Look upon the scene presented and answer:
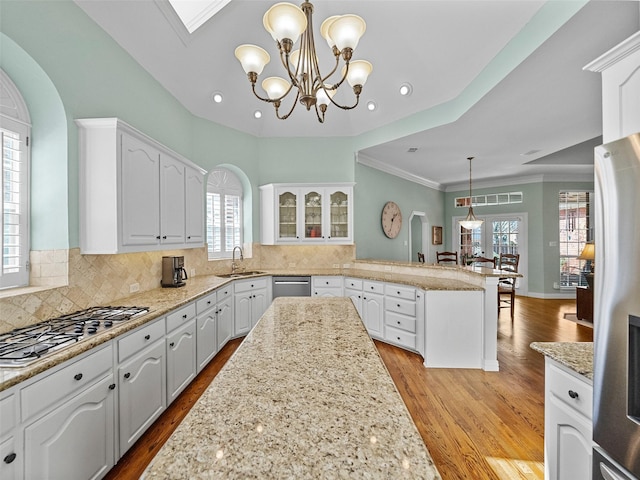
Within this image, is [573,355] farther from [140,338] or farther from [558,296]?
[558,296]

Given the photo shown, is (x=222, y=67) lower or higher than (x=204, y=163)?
higher

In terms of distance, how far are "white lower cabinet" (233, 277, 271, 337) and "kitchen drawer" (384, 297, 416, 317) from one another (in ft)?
5.37

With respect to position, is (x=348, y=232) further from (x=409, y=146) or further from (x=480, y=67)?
(x=480, y=67)

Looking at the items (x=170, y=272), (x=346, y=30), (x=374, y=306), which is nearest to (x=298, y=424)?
(x=346, y=30)

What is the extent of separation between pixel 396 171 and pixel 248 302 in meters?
3.95

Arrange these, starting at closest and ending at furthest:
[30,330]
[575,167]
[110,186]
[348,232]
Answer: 1. [30,330]
2. [110,186]
3. [348,232]
4. [575,167]

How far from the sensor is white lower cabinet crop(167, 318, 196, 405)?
2.28m

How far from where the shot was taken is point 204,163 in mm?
4004

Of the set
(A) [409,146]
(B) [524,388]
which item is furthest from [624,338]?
(A) [409,146]

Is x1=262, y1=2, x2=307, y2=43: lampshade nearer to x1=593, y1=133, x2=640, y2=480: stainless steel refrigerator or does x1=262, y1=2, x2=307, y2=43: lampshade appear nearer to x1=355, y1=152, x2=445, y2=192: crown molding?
x1=593, y1=133, x2=640, y2=480: stainless steel refrigerator

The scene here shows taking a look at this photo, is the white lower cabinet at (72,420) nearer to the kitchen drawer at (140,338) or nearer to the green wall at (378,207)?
the kitchen drawer at (140,338)

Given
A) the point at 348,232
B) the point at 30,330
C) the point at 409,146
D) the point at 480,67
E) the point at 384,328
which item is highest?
the point at 480,67

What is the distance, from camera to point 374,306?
3.81 meters

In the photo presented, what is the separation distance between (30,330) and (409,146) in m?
4.66
